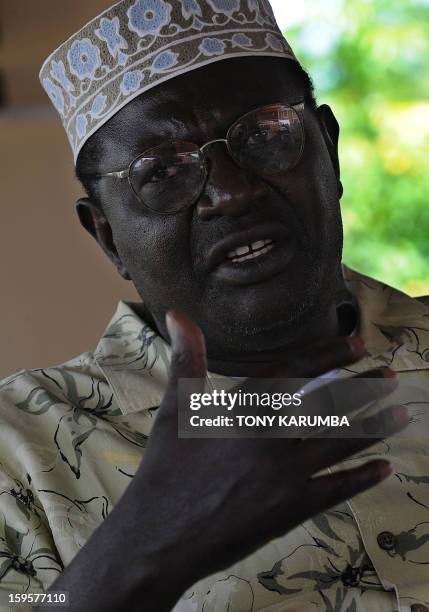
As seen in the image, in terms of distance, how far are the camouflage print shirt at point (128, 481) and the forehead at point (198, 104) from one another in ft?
1.47

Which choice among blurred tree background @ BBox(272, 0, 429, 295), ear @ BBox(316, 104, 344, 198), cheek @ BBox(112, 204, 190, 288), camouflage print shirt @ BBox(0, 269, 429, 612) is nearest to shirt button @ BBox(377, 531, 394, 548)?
camouflage print shirt @ BBox(0, 269, 429, 612)

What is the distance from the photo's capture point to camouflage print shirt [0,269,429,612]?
169 centimetres

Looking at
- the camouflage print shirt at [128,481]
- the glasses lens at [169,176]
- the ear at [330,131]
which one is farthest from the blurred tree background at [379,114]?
the glasses lens at [169,176]

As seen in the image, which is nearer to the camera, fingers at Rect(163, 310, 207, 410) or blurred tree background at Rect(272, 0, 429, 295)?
fingers at Rect(163, 310, 207, 410)

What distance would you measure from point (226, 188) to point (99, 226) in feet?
1.48

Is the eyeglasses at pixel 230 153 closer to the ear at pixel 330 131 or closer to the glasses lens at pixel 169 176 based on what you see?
the glasses lens at pixel 169 176

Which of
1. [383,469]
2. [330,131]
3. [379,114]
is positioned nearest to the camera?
[383,469]

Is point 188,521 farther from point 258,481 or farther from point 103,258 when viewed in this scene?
point 103,258

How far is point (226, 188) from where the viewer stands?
184cm

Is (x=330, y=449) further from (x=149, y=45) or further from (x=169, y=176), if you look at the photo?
(x=149, y=45)

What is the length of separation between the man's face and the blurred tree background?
16.5 ft

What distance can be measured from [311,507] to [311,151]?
0.96 m

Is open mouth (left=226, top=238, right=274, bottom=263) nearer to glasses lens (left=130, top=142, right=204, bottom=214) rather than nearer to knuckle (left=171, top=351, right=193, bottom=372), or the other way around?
glasses lens (left=130, top=142, right=204, bottom=214)

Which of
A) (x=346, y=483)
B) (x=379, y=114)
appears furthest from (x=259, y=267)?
(x=379, y=114)
